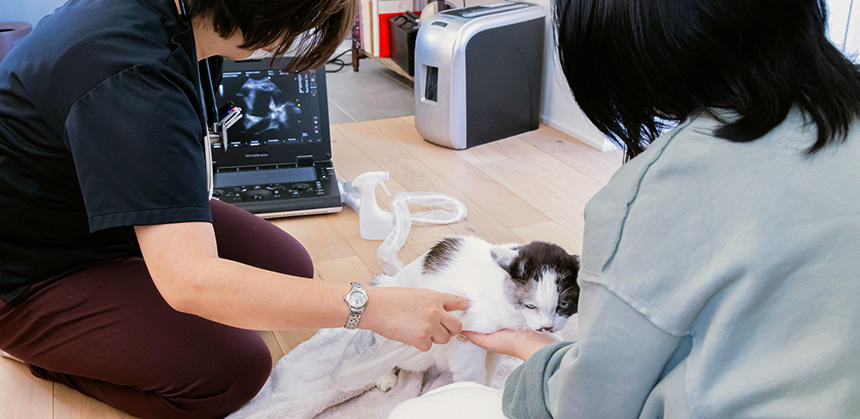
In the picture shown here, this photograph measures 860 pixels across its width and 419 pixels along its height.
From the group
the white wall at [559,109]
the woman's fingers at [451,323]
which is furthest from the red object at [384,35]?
the woman's fingers at [451,323]

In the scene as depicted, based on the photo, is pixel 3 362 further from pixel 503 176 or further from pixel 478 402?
pixel 503 176

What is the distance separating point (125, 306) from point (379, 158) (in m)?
1.44

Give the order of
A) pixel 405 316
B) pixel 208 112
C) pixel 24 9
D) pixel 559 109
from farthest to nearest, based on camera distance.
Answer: pixel 24 9, pixel 559 109, pixel 208 112, pixel 405 316

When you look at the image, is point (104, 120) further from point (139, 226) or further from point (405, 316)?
point (405, 316)

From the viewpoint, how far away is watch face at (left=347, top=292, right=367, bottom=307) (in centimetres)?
95

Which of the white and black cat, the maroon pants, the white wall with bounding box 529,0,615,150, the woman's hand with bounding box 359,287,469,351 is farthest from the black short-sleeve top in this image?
the white wall with bounding box 529,0,615,150

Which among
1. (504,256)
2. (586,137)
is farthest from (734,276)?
(586,137)

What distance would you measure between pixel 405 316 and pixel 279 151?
1306mm

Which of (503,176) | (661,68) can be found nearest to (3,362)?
(661,68)

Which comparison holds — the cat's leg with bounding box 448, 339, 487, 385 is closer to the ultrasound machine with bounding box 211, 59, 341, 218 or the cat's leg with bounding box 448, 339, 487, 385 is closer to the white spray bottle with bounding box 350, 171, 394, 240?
the white spray bottle with bounding box 350, 171, 394, 240

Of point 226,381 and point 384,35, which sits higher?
point 384,35

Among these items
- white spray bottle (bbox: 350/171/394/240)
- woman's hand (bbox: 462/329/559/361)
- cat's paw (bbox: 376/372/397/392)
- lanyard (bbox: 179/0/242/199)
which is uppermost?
lanyard (bbox: 179/0/242/199)

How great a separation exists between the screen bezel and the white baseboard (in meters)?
1.03

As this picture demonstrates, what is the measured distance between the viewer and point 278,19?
38.4 inches
